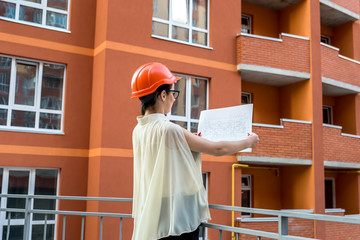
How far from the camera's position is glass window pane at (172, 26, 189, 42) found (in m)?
11.9

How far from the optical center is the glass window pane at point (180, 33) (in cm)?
1192

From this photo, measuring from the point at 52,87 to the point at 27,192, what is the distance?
2773 millimetres

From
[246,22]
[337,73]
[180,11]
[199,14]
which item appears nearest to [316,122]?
[337,73]

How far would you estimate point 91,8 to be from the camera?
37.6 feet

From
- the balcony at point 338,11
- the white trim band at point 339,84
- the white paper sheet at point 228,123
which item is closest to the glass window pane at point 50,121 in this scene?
the white paper sheet at point 228,123

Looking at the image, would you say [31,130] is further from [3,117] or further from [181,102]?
[181,102]

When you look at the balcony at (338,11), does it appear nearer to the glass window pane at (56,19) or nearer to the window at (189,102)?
the window at (189,102)

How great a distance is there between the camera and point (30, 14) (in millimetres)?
10609

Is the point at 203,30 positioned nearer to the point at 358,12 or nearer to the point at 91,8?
the point at 91,8

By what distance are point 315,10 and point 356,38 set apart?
12.3ft

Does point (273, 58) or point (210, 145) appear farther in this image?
point (273, 58)

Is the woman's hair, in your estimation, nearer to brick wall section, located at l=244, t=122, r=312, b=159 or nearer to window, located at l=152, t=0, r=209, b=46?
window, located at l=152, t=0, r=209, b=46

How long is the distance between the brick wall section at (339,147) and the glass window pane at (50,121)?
866 centimetres

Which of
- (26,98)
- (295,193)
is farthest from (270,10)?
(26,98)
